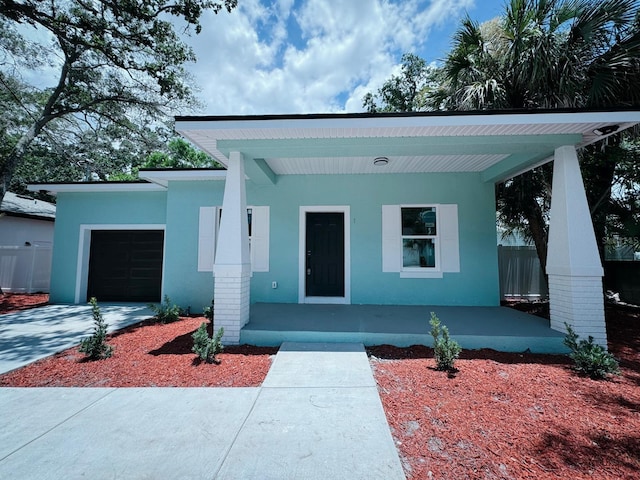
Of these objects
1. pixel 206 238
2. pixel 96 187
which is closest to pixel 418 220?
pixel 206 238

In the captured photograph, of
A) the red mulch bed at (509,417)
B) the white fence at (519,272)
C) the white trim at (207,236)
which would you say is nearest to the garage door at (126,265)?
the white trim at (207,236)

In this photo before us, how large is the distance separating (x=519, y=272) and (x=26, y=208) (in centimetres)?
1782

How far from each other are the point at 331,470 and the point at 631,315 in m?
8.33

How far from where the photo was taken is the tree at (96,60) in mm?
8977

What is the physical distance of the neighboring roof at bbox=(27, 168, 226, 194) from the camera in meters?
6.94

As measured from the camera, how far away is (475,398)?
9.54 ft

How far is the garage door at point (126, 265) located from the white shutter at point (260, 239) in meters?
3.01

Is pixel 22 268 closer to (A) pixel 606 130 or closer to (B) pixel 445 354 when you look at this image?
(B) pixel 445 354

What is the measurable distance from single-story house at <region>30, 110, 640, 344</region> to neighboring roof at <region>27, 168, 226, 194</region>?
0.04 metres

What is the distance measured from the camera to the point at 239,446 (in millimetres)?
2203

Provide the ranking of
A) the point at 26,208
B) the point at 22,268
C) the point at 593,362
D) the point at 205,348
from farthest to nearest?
1. the point at 26,208
2. the point at 22,268
3. the point at 205,348
4. the point at 593,362

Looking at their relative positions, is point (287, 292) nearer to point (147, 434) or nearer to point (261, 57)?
point (147, 434)

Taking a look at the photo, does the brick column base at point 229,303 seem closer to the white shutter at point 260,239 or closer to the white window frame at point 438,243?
the white shutter at point 260,239

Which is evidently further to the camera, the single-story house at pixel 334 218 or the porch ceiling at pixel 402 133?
the single-story house at pixel 334 218
